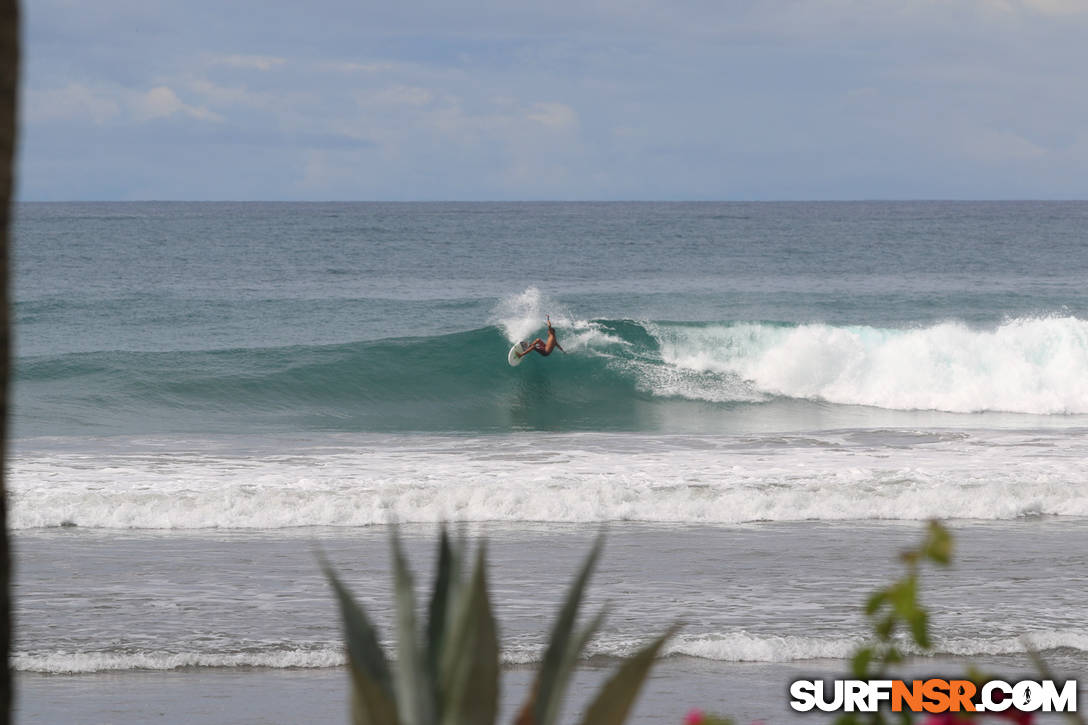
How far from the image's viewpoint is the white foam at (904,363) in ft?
70.1

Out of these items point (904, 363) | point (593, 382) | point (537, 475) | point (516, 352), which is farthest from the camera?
point (904, 363)

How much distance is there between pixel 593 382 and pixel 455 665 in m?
20.8

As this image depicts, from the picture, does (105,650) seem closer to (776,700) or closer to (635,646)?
(635,646)

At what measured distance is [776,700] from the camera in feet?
21.1

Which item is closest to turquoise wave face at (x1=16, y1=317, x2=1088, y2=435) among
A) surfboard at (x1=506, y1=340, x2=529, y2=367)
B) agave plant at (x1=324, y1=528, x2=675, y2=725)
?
surfboard at (x1=506, y1=340, x2=529, y2=367)

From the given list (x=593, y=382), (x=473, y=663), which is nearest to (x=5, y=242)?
(x=473, y=663)

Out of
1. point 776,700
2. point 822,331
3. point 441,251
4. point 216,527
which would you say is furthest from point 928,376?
point 441,251

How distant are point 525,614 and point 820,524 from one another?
4.12 metres

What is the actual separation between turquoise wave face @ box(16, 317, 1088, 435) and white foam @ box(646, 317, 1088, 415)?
0.14ft

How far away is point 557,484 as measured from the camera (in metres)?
12.4

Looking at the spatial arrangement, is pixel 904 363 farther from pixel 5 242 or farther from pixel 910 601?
pixel 5 242

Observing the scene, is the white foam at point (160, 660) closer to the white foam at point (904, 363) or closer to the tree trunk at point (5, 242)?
the tree trunk at point (5, 242)

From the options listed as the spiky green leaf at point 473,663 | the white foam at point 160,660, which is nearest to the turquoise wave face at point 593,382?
the white foam at point 160,660

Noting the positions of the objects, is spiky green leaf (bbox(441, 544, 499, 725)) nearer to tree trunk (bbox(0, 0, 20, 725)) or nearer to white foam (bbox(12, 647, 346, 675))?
tree trunk (bbox(0, 0, 20, 725))
